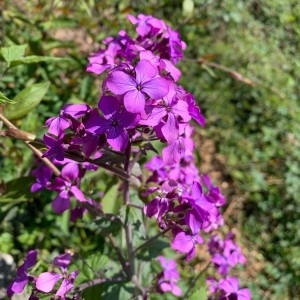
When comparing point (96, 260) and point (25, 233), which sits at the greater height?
point (96, 260)

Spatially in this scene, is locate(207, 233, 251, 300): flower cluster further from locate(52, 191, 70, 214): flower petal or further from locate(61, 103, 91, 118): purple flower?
locate(61, 103, 91, 118): purple flower

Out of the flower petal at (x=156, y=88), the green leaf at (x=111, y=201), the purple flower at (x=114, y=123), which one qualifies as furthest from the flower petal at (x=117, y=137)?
the green leaf at (x=111, y=201)

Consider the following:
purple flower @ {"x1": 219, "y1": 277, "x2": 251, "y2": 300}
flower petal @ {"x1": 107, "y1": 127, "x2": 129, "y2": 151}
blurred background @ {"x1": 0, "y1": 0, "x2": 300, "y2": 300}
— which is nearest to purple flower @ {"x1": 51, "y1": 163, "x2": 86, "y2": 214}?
flower petal @ {"x1": 107, "y1": 127, "x2": 129, "y2": 151}

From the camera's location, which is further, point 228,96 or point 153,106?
point 228,96

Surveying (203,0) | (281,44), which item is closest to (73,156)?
(203,0)

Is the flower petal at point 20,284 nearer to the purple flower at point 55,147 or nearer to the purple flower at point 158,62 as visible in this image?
the purple flower at point 55,147

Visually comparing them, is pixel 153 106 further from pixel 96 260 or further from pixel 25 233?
pixel 25 233
